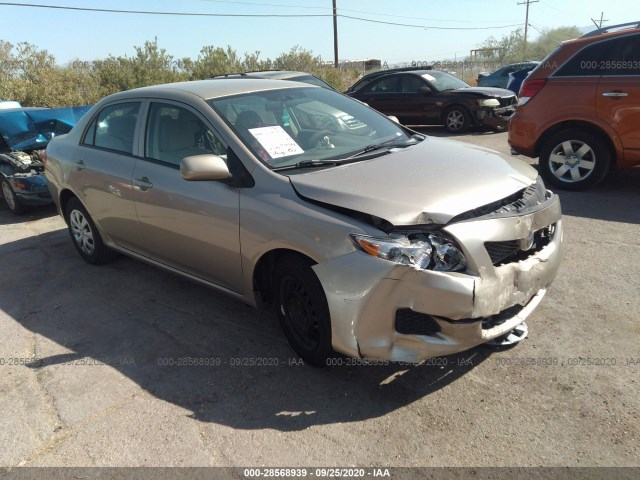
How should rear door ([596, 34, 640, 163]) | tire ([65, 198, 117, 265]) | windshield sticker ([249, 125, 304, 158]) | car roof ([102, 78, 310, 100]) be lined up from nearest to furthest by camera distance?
1. windshield sticker ([249, 125, 304, 158])
2. car roof ([102, 78, 310, 100])
3. tire ([65, 198, 117, 265])
4. rear door ([596, 34, 640, 163])

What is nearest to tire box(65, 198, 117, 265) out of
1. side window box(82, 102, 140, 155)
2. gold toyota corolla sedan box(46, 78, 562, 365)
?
gold toyota corolla sedan box(46, 78, 562, 365)

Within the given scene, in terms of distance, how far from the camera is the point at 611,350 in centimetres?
314

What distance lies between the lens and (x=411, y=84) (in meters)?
12.2

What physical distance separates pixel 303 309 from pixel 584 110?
4.86 meters

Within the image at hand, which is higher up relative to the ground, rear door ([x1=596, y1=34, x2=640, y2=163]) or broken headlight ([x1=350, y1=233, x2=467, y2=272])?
rear door ([x1=596, y1=34, x2=640, y2=163])

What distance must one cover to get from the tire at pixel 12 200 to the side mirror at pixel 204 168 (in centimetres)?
540

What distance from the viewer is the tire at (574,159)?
612cm

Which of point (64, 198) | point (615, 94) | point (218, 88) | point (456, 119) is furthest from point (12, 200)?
point (456, 119)

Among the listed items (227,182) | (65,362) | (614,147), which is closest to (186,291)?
(65,362)

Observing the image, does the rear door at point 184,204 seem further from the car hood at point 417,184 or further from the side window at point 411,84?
the side window at point 411,84

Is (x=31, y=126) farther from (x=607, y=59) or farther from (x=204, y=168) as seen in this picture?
(x=607, y=59)

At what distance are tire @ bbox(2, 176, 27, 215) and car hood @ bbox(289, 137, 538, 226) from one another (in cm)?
600

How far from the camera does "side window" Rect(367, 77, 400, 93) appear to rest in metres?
12.4

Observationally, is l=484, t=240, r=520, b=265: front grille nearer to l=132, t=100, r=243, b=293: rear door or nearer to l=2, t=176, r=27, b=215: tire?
l=132, t=100, r=243, b=293: rear door
